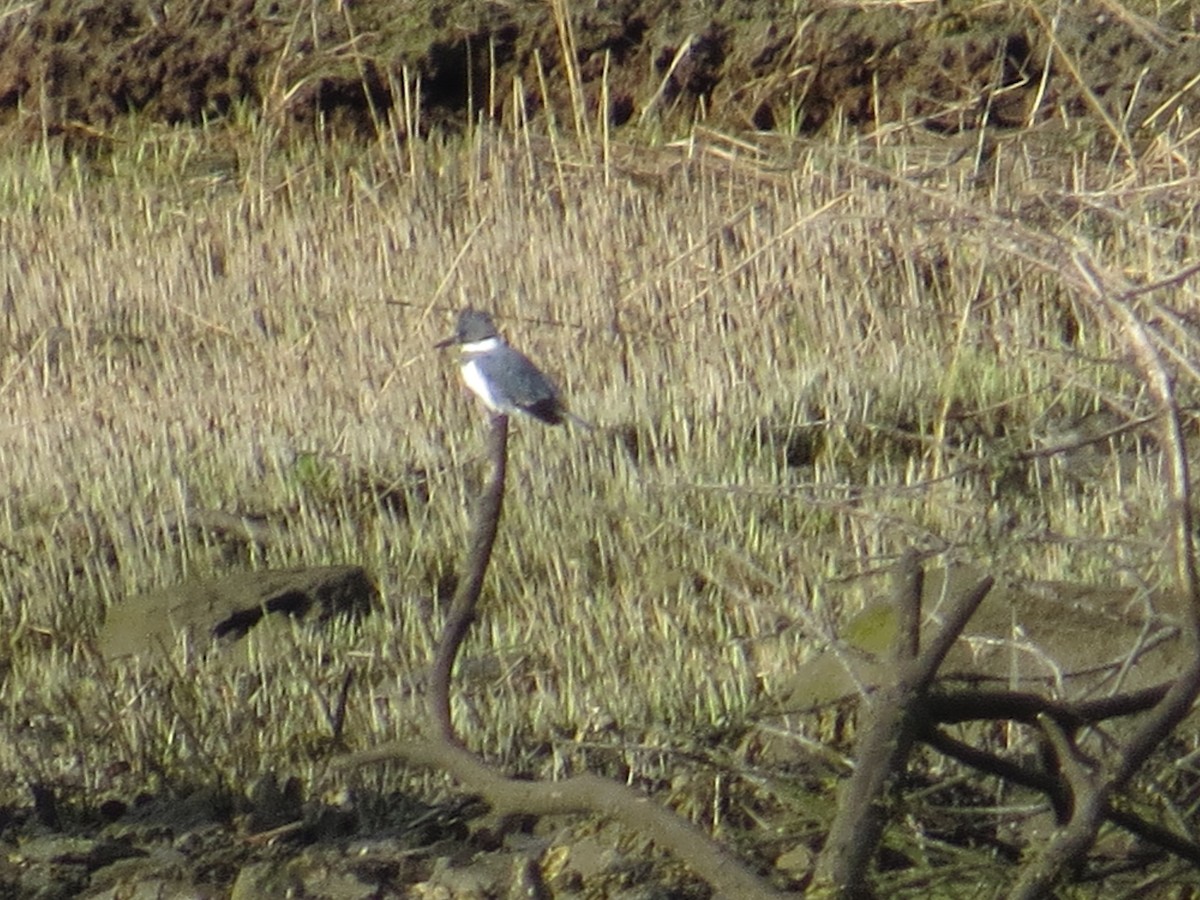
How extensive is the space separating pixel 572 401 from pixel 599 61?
332 cm

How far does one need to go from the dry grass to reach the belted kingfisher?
167 mm

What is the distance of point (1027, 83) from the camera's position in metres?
10.5

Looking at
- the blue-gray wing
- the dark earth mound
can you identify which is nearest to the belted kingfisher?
the blue-gray wing

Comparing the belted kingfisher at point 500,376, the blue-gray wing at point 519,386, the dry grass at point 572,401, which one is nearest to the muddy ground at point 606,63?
the dry grass at point 572,401

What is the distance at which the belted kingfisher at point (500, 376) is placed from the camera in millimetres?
7137

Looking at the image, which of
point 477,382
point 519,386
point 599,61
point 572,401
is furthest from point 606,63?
point 519,386

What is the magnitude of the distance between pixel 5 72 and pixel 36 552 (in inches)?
211

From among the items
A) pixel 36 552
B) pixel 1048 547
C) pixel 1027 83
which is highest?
pixel 1027 83

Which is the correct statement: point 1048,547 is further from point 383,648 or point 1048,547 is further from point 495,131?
point 495,131

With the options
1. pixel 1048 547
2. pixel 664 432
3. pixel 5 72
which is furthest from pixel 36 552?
pixel 5 72

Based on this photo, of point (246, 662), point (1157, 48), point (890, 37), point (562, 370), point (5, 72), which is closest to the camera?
point (246, 662)

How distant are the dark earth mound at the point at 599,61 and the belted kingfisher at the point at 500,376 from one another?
2.35 m

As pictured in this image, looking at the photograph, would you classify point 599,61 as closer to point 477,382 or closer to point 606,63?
point 606,63

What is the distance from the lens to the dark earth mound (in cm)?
1030
